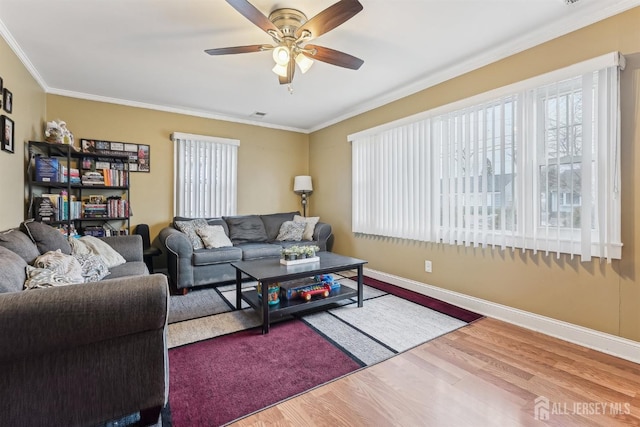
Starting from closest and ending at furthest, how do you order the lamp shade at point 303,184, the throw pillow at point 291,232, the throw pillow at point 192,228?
the throw pillow at point 192,228, the throw pillow at point 291,232, the lamp shade at point 303,184

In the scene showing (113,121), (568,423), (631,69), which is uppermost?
(113,121)

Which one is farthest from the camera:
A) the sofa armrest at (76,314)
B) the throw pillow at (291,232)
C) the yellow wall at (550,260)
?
the throw pillow at (291,232)

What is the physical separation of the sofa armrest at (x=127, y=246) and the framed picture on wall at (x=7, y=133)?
103 centimetres

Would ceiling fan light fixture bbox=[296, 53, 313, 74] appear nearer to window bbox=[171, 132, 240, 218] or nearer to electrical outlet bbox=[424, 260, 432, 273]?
electrical outlet bbox=[424, 260, 432, 273]

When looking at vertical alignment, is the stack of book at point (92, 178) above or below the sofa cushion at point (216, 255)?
above

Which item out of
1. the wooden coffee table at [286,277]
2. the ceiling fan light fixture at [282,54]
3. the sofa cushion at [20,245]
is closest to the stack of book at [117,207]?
the sofa cushion at [20,245]

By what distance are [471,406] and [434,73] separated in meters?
3.02

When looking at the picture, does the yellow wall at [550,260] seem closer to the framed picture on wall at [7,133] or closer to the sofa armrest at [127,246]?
the sofa armrest at [127,246]

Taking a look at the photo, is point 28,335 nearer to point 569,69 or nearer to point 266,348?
point 266,348

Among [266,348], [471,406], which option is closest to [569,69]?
[471,406]

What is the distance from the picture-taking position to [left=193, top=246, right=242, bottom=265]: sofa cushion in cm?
346

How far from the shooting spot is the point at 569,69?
221cm

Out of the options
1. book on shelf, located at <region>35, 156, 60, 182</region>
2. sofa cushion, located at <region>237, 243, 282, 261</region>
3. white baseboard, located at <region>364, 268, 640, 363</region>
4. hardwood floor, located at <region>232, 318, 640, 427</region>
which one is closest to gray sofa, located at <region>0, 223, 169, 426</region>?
hardwood floor, located at <region>232, 318, 640, 427</region>

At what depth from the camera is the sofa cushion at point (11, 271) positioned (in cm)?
138
